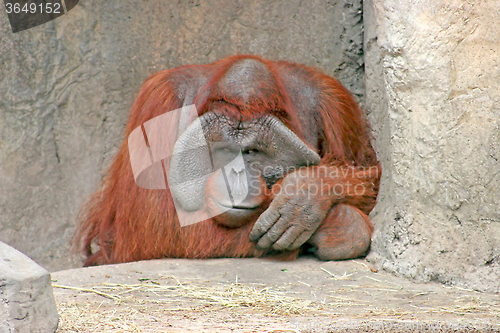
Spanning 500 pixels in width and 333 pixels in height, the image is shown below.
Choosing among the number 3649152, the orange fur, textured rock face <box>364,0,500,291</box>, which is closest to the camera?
textured rock face <box>364,0,500,291</box>

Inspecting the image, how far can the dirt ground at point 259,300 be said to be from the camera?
1735 millimetres

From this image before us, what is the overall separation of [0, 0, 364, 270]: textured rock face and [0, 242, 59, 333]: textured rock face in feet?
6.54

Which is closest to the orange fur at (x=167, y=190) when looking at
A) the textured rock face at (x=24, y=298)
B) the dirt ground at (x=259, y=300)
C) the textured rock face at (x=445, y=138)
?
the dirt ground at (x=259, y=300)

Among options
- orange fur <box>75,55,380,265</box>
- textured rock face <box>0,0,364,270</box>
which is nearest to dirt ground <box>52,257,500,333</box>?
orange fur <box>75,55,380,265</box>

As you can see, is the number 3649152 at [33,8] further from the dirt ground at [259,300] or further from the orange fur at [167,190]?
the dirt ground at [259,300]

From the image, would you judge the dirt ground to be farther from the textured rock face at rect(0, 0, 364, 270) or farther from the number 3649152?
the number 3649152

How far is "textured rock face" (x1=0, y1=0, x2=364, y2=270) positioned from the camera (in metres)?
3.45

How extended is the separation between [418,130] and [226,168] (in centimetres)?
83

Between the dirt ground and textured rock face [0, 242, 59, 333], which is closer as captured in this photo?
textured rock face [0, 242, 59, 333]

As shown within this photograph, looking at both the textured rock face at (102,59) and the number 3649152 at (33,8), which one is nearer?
the number 3649152 at (33,8)

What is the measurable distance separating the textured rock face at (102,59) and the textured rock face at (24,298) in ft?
6.54

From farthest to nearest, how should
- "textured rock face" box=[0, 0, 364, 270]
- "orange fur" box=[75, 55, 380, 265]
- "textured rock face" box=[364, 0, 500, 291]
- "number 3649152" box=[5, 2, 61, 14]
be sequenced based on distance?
1. "textured rock face" box=[0, 0, 364, 270]
2. "number 3649152" box=[5, 2, 61, 14]
3. "orange fur" box=[75, 55, 380, 265]
4. "textured rock face" box=[364, 0, 500, 291]

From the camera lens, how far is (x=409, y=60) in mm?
2404

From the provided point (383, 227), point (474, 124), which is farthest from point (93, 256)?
point (474, 124)
